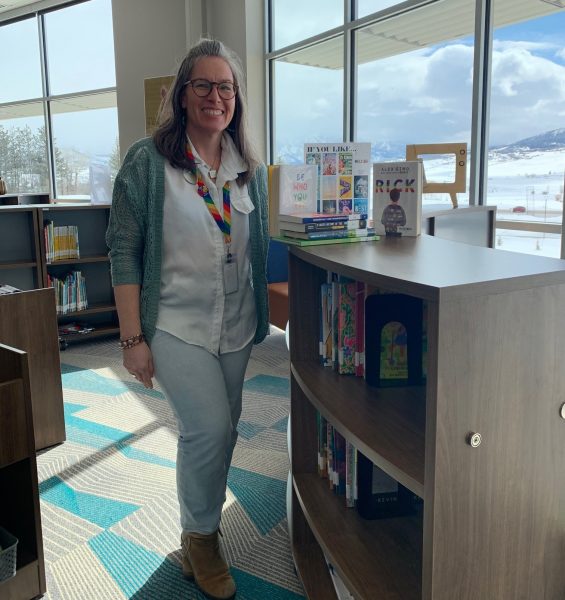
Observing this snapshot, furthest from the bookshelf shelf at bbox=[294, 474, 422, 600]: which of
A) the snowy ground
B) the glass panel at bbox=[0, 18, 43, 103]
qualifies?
the glass panel at bbox=[0, 18, 43, 103]

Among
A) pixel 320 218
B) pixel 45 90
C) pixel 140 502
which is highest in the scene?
pixel 45 90

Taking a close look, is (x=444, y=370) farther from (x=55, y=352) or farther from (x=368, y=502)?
(x=55, y=352)

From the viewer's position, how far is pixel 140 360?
173 cm

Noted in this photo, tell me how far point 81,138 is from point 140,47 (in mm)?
1770

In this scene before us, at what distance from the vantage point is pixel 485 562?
3.65 feet

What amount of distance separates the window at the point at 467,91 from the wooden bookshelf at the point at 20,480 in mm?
2680

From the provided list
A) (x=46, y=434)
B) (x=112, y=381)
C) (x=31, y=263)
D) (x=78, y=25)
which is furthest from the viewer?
(x=78, y=25)

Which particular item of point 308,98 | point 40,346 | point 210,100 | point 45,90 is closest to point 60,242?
point 40,346

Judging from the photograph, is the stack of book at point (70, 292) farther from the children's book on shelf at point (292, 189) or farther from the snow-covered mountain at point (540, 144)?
the children's book on shelf at point (292, 189)

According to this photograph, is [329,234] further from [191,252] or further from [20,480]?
[20,480]

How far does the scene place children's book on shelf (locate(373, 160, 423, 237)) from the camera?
1865 millimetres

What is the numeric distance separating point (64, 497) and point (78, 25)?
265 inches

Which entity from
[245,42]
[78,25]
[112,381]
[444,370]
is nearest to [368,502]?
[444,370]

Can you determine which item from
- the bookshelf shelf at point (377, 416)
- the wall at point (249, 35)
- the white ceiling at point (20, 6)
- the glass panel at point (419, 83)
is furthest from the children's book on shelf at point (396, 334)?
the white ceiling at point (20, 6)
